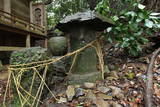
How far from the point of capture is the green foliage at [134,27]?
2911mm

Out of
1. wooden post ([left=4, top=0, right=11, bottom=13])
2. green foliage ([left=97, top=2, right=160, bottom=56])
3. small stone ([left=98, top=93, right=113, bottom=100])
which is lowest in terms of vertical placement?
small stone ([left=98, top=93, right=113, bottom=100])

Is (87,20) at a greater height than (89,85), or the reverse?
(87,20)

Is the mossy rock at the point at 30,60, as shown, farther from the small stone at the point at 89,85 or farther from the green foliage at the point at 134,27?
the green foliage at the point at 134,27

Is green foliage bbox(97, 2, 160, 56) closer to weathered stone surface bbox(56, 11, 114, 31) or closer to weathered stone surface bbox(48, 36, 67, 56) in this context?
weathered stone surface bbox(56, 11, 114, 31)

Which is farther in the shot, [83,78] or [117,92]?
[83,78]

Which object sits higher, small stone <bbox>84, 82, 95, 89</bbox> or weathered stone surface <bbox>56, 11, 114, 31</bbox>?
weathered stone surface <bbox>56, 11, 114, 31</bbox>

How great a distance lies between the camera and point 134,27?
302cm

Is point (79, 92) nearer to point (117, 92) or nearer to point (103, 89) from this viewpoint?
point (103, 89)

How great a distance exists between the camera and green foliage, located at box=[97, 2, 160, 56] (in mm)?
2911

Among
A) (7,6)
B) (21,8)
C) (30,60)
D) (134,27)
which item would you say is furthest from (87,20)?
(21,8)

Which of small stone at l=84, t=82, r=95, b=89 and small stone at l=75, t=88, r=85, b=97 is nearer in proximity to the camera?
small stone at l=75, t=88, r=85, b=97

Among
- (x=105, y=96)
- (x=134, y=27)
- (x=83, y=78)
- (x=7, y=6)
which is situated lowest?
(x=105, y=96)

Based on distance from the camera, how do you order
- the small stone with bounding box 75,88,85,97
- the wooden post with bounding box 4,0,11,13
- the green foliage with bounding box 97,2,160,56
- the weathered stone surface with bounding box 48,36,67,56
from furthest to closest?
the wooden post with bounding box 4,0,11,13
the weathered stone surface with bounding box 48,36,67,56
the green foliage with bounding box 97,2,160,56
the small stone with bounding box 75,88,85,97

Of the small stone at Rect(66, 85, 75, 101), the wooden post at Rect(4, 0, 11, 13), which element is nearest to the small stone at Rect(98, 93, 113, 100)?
the small stone at Rect(66, 85, 75, 101)
